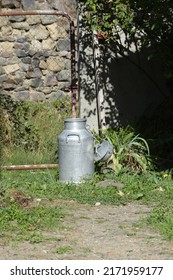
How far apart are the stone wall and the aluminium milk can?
81.3 inches

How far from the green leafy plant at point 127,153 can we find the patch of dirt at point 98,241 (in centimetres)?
178

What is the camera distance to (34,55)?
10203 mm

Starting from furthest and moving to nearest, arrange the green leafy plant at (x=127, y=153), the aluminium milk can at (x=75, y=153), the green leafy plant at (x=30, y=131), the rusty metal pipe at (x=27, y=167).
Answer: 1. the green leafy plant at (x=30, y=131)
2. the rusty metal pipe at (x=27, y=167)
3. the green leafy plant at (x=127, y=153)
4. the aluminium milk can at (x=75, y=153)

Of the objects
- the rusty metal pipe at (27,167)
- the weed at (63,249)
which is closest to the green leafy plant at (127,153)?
the rusty metal pipe at (27,167)

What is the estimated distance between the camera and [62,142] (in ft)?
27.0

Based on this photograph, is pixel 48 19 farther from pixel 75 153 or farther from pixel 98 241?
pixel 98 241

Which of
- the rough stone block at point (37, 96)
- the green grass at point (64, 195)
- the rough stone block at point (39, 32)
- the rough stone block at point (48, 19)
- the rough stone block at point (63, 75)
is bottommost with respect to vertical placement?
the green grass at point (64, 195)

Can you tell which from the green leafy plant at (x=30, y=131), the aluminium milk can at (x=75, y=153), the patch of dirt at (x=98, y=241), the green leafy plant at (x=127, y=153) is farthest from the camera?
the green leafy plant at (x=30, y=131)

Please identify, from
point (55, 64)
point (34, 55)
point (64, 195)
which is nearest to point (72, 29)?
point (55, 64)

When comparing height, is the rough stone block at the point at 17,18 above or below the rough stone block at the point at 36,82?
above

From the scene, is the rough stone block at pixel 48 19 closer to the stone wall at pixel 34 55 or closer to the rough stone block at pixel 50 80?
the stone wall at pixel 34 55

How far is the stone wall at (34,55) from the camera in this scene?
10180mm

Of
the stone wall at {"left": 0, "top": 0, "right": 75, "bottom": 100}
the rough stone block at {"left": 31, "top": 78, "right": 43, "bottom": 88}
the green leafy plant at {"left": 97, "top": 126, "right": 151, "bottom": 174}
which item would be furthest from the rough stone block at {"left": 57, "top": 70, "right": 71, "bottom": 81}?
the green leafy plant at {"left": 97, "top": 126, "right": 151, "bottom": 174}

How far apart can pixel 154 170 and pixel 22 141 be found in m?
2.03
